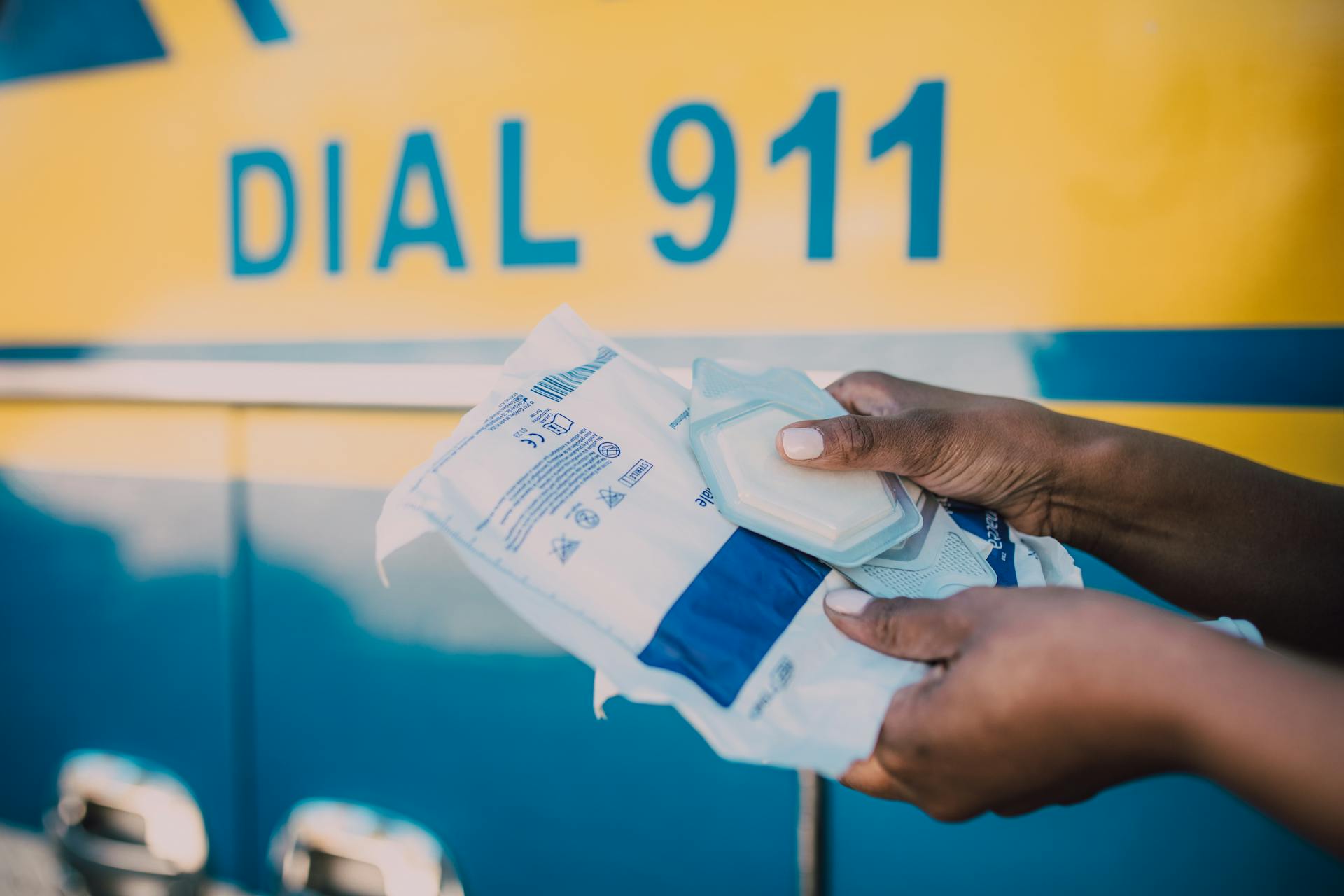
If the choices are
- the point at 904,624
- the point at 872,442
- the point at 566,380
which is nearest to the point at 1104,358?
the point at 872,442

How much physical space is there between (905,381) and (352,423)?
0.74m

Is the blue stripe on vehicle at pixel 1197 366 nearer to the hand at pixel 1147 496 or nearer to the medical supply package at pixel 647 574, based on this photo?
the hand at pixel 1147 496

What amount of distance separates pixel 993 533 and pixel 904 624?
0.25 m

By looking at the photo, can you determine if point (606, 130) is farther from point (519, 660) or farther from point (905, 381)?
point (519, 660)

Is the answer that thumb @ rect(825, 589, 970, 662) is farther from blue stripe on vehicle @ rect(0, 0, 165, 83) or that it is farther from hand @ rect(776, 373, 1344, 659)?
blue stripe on vehicle @ rect(0, 0, 165, 83)

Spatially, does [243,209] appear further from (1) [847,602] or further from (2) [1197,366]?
(2) [1197,366]

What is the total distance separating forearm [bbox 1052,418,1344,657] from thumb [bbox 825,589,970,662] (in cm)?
34

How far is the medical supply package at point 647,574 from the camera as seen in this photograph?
0.52 m

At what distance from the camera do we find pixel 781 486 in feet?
2.15

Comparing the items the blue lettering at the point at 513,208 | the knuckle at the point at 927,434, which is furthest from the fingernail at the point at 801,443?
the blue lettering at the point at 513,208

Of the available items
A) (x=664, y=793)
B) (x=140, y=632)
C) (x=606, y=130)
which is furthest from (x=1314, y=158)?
(x=140, y=632)

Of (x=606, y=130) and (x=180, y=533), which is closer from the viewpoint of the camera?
(x=606, y=130)

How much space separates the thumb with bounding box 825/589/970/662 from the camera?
1.85 ft

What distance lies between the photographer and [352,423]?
3.71 feet
